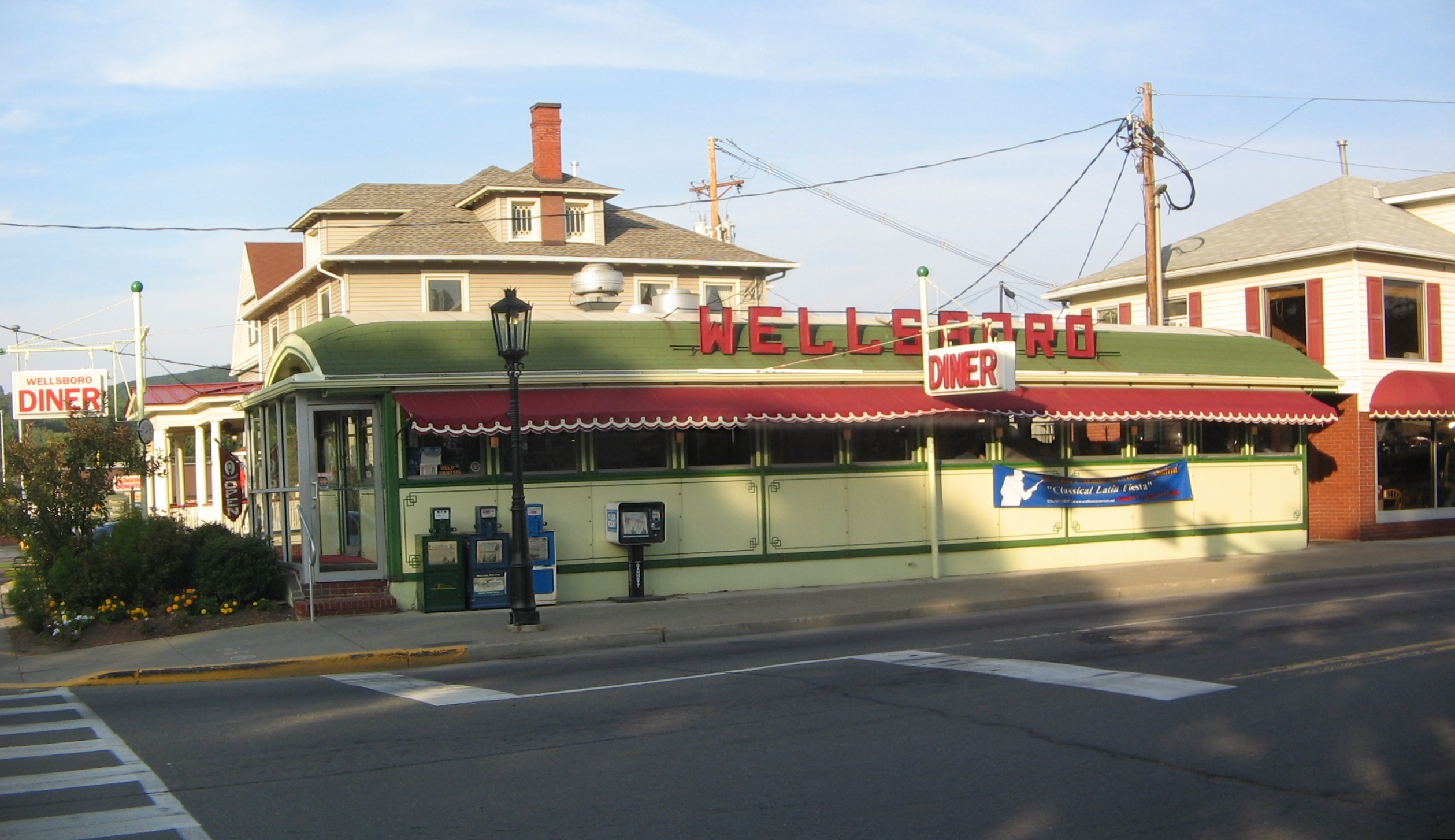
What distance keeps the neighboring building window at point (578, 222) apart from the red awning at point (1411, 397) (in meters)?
19.9

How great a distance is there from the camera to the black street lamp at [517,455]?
14.3 meters

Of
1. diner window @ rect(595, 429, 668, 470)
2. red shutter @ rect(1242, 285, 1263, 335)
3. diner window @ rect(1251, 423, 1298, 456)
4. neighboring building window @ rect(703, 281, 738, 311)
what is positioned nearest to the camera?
diner window @ rect(595, 429, 668, 470)

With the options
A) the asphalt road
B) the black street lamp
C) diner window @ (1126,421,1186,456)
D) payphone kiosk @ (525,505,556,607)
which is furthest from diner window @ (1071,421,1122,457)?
the black street lamp

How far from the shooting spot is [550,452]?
16984 mm

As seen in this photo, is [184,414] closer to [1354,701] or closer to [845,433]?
[845,433]

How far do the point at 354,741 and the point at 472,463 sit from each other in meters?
7.95

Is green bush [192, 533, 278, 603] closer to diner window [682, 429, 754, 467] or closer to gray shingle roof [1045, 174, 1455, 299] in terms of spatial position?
diner window [682, 429, 754, 467]

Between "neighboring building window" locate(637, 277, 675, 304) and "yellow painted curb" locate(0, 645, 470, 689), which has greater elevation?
"neighboring building window" locate(637, 277, 675, 304)

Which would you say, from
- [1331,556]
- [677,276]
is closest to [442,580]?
[1331,556]

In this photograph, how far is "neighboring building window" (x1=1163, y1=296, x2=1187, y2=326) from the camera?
27812 millimetres

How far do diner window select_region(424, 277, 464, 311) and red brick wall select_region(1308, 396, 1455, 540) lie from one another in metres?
20.4

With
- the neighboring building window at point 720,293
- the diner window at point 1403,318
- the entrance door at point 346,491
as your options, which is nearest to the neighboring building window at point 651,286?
the neighboring building window at point 720,293

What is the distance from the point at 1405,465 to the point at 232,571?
876 inches

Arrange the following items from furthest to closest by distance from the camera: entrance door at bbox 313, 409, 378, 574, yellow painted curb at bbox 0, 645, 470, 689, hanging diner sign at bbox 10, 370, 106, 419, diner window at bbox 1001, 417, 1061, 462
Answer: hanging diner sign at bbox 10, 370, 106, 419
diner window at bbox 1001, 417, 1061, 462
entrance door at bbox 313, 409, 378, 574
yellow painted curb at bbox 0, 645, 470, 689
